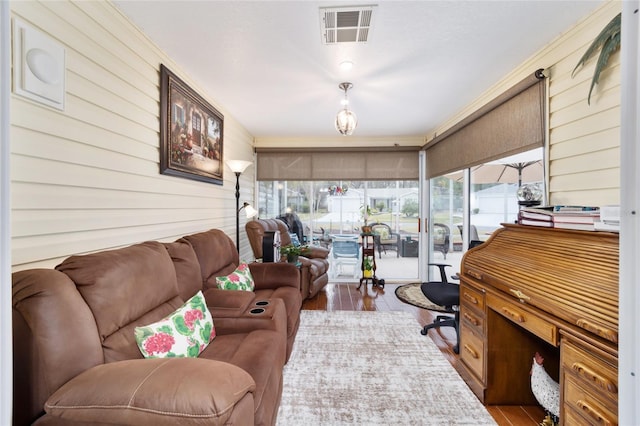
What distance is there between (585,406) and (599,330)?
0.38 meters

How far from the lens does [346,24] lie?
6.21 ft

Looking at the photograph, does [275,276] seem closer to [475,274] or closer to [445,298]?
[445,298]

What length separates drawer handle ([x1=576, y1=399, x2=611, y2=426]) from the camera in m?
1.16

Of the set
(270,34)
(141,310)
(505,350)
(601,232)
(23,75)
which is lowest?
(505,350)

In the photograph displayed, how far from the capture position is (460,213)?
149 inches

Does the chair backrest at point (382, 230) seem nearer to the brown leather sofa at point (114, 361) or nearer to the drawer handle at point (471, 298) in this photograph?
the drawer handle at point (471, 298)

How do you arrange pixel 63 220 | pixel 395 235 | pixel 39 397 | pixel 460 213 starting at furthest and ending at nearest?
pixel 395 235, pixel 460 213, pixel 63 220, pixel 39 397

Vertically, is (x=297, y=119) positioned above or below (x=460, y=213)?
above

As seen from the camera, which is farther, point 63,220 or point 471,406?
point 471,406

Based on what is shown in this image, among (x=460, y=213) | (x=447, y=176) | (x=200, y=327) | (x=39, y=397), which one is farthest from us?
(x=447, y=176)

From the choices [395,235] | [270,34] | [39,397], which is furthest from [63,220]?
[395,235]

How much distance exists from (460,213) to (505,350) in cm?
216

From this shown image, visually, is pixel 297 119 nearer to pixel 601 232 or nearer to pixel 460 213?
pixel 460 213

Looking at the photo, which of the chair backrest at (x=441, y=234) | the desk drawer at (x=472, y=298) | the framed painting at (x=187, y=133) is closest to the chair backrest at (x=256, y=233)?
the framed painting at (x=187, y=133)
